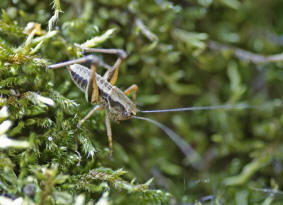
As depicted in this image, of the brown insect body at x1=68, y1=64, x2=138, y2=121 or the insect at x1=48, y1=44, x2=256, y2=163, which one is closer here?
the insect at x1=48, y1=44, x2=256, y2=163

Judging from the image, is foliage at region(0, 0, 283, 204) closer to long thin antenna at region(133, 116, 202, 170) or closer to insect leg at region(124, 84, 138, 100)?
long thin antenna at region(133, 116, 202, 170)

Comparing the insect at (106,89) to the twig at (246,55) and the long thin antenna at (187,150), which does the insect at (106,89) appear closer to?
the long thin antenna at (187,150)

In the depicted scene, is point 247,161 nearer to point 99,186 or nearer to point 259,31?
point 259,31

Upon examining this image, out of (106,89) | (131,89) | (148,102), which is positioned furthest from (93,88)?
(148,102)

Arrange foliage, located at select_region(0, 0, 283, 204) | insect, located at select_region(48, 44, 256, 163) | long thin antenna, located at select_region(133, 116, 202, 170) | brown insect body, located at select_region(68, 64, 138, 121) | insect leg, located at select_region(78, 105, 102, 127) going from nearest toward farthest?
foliage, located at select_region(0, 0, 283, 204) → insect leg, located at select_region(78, 105, 102, 127) → insect, located at select_region(48, 44, 256, 163) → brown insect body, located at select_region(68, 64, 138, 121) → long thin antenna, located at select_region(133, 116, 202, 170)

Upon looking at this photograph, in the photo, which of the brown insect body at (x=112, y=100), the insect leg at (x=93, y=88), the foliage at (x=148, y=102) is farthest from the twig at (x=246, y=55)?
the insect leg at (x=93, y=88)

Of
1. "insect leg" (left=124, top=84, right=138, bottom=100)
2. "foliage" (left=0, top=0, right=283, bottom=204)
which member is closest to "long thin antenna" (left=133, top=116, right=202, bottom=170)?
"foliage" (left=0, top=0, right=283, bottom=204)
